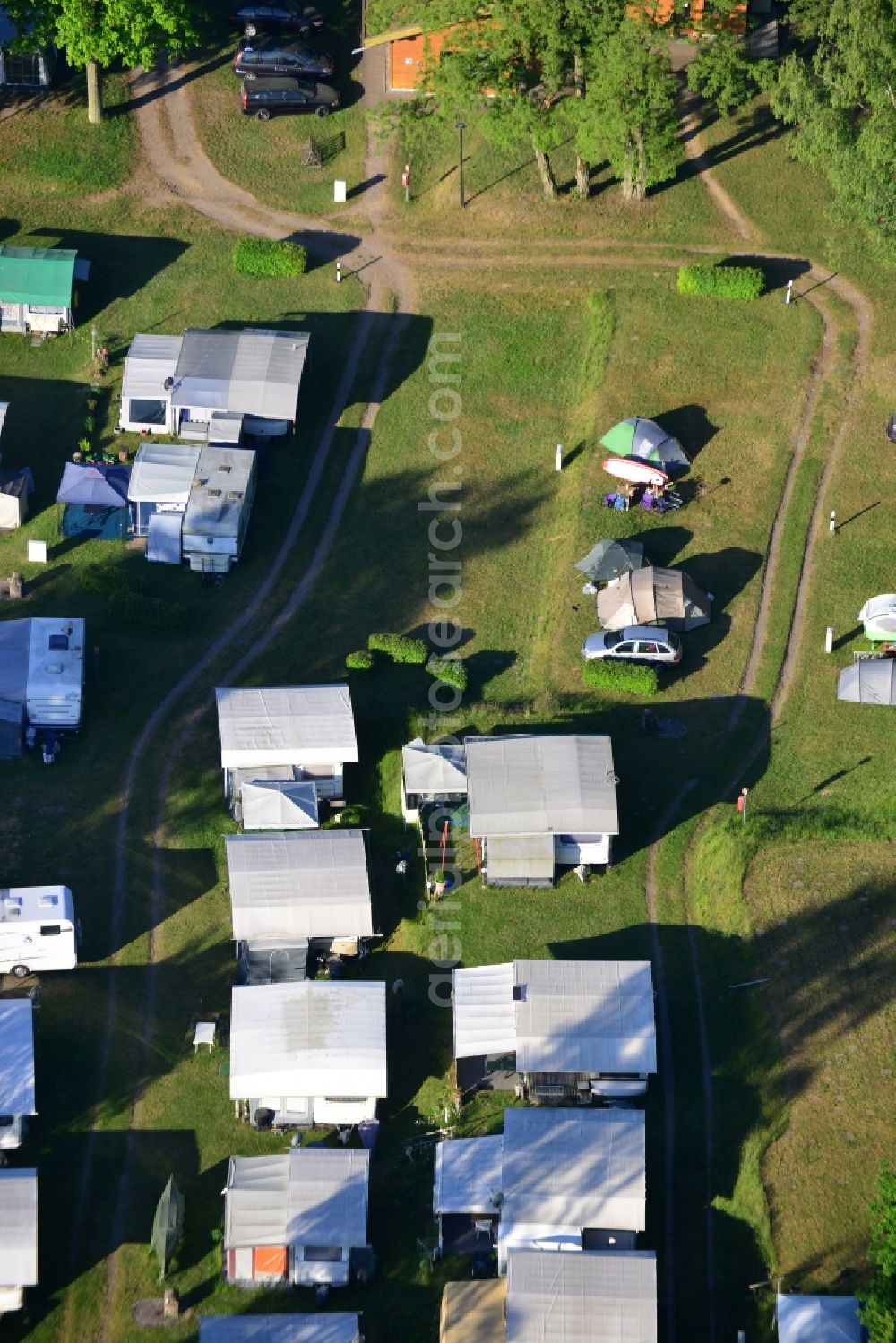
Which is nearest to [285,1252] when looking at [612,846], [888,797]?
[612,846]

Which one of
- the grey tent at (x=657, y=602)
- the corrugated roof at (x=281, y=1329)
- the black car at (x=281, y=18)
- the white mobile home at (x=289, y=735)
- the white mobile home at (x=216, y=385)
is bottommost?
the corrugated roof at (x=281, y=1329)

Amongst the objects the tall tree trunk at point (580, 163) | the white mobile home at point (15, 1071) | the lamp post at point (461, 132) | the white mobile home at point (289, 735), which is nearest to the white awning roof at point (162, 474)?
the white mobile home at point (289, 735)

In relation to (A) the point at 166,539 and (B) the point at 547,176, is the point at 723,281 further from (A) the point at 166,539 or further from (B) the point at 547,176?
(A) the point at 166,539

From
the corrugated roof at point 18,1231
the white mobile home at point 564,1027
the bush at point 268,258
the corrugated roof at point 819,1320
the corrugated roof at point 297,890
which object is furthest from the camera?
the bush at point 268,258

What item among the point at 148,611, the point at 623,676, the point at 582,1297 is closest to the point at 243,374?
the point at 148,611

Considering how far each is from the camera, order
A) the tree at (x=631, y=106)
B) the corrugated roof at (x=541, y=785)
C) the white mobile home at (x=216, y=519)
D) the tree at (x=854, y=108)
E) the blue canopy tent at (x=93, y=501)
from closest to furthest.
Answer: the corrugated roof at (x=541, y=785) → the white mobile home at (x=216, y=519) → the tree at (x=854, y=108) → the blue canopy tent at (x=93, y=501) → the tree at (x=631, y=106)

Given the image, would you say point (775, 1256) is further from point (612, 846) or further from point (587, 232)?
point (587, 232)

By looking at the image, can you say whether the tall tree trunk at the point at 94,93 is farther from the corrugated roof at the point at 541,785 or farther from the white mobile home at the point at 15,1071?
the white mobile home at the point at 15,1071
